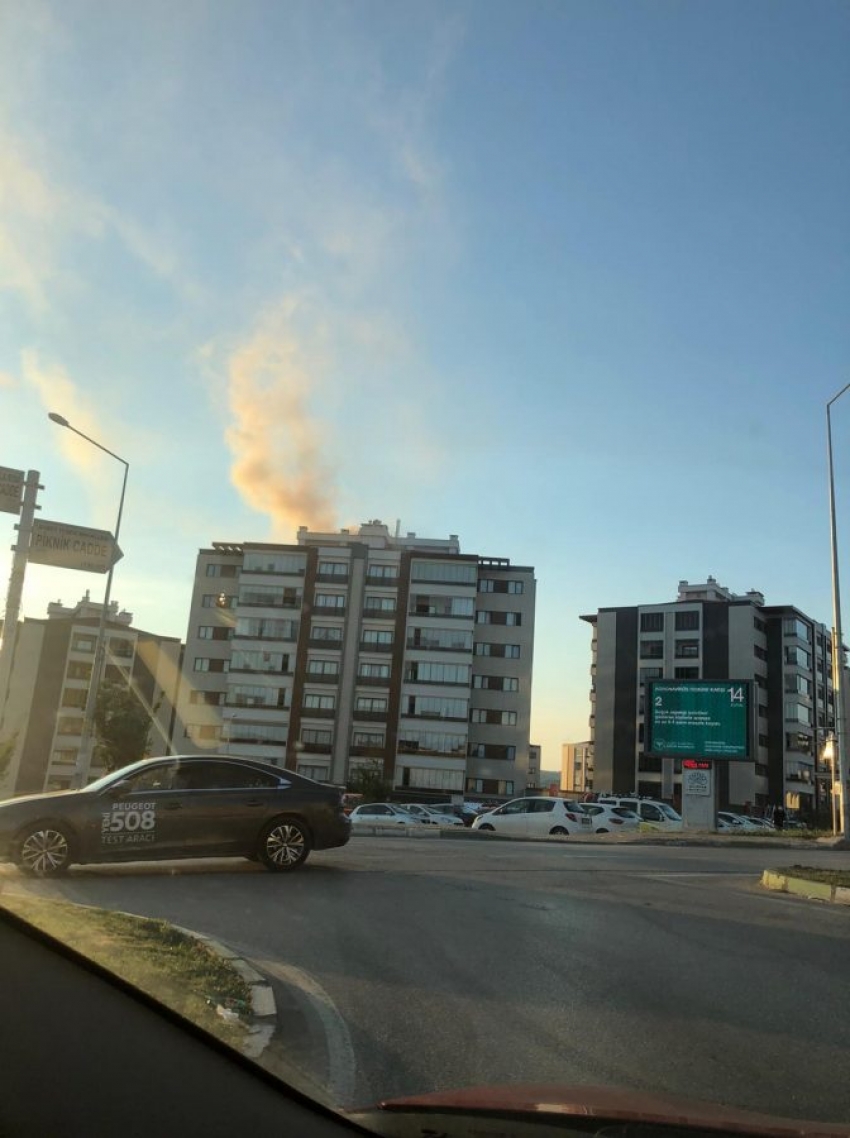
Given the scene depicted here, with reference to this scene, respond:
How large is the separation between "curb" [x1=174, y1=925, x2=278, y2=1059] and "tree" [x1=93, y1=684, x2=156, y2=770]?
4526cm

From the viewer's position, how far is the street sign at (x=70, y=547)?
18.5 m

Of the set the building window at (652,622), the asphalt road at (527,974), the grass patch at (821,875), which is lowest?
the asphalt road at (527,974)

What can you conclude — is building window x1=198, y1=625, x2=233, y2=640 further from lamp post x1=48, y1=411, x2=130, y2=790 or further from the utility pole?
the utility pole

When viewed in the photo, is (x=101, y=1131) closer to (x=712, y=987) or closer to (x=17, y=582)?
(x=712, y=987)

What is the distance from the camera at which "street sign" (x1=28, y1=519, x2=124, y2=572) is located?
1847 centimetres

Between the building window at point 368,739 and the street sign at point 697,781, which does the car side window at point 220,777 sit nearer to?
the street sign at point 697,781

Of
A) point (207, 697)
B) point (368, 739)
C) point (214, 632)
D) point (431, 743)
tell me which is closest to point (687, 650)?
point (431, 743)

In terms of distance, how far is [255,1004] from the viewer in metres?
5.29

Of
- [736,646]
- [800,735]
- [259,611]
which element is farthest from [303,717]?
[800,735]

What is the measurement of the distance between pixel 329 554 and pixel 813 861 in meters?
59.4

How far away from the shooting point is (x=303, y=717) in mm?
72375

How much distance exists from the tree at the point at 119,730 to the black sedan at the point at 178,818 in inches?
1607

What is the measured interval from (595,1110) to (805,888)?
11522 millimetres

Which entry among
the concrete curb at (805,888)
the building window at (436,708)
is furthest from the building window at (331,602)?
the concrete curb at (805,888)
